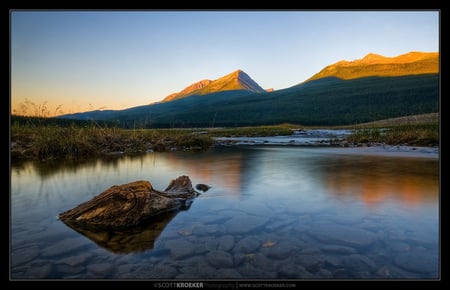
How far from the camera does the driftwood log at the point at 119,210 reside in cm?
462

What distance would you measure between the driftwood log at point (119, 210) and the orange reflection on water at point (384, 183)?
13.2ft

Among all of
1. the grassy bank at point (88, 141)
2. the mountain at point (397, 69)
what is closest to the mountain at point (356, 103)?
the mountain at point (397, 69)

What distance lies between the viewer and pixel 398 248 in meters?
3.79

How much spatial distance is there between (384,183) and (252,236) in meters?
5.24

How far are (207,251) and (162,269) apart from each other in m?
0.66

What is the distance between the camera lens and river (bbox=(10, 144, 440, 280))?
10.8 ft

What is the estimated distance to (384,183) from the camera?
25.4 ft

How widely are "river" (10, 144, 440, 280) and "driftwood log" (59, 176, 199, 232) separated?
0.75 ft

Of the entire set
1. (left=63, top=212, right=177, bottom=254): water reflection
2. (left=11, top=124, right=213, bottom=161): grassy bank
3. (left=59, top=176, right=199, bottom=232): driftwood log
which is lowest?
(left=63, top=212, right=177, bottom=254): water reflection

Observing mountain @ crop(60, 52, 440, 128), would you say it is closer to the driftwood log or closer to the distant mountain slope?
the distant mountain slope

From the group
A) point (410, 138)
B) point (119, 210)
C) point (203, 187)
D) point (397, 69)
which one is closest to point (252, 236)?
point (119, 210)

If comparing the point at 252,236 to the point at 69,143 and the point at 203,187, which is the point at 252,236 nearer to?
the point at 203,187

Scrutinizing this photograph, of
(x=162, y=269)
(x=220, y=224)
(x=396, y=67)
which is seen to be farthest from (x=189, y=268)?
(x=396, y=67)

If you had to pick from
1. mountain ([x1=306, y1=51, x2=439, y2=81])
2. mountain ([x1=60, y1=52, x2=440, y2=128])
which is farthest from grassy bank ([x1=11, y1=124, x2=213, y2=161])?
mountain ([x1=306, y1=51, x2=439, y2=81])
